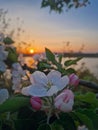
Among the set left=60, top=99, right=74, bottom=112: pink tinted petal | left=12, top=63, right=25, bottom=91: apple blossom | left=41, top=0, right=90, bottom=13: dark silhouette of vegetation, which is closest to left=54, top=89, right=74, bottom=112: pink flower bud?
left=60, top=99, right=74, bottom=112: pink tinted petal

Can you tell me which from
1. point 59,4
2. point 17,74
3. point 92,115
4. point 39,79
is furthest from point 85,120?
point 59,4

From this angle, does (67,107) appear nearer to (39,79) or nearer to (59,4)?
(39,79)

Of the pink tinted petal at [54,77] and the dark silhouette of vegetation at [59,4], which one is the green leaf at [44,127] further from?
the dark silhouette of vegetation at [59,4]

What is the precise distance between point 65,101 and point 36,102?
6 centimetres

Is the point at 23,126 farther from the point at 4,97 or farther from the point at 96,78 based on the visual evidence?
the point at 96,78

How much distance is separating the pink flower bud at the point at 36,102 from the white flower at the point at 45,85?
0.01m

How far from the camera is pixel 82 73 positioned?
28.1ft

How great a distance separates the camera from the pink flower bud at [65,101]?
2.98 ft

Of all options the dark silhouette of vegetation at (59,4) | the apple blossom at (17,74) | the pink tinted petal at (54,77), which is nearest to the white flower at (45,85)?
the pink tinted petal at (54,77)

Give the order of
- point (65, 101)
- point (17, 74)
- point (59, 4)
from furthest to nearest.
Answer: point (59, 4), point (17, 74), point (65, 101)

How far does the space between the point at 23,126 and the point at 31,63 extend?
836 millimetres

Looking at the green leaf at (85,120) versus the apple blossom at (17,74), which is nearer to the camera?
the green leaf at (85,120)

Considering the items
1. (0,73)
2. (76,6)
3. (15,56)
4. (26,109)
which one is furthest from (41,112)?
(76,6)

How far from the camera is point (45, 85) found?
0.97 meters
